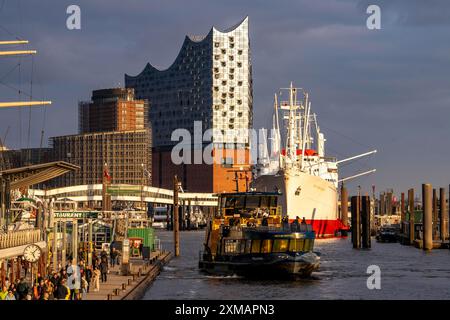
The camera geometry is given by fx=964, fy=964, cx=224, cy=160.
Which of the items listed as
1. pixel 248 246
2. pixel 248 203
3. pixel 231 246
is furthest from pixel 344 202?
pixel 248 246

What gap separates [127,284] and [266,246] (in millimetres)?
12932

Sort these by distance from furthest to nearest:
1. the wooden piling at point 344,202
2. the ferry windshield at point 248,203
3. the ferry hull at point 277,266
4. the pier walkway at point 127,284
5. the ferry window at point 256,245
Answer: the wooden piling at point 344,202
the ferry windshield at point 248,203
the ferry window at point 256,245
the ferry hull at point 277,266
the pier walkway at point 127,284

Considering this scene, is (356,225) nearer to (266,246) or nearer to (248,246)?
(248,246)

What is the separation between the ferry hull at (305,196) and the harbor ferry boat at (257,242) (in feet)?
191

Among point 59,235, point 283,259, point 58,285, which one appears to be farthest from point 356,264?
point 58,285

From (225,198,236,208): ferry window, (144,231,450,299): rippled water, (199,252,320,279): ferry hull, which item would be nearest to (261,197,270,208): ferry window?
(225,198,236,208): ferry window

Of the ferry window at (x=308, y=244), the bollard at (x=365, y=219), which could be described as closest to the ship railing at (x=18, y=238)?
the ferry window at (x=308, y=244)

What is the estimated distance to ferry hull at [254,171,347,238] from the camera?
135875 millimetres

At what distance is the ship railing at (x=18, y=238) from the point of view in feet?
150

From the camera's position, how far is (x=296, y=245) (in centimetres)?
6519

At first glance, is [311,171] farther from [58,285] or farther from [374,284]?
[58,285]

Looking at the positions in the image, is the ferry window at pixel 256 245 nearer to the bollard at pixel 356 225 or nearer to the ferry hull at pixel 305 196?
the bollard at pixel 356 225
